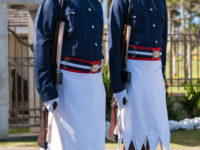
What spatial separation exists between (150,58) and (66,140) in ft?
4.01

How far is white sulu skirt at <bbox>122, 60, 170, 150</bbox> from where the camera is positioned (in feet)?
13.5

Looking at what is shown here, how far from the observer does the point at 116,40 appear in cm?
410

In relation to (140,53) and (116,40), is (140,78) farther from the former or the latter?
(116,40)

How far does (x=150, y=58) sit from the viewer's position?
4168mm

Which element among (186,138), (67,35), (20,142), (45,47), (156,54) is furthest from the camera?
(186,138)

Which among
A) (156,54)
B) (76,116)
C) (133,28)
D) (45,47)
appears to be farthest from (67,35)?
(156,54)

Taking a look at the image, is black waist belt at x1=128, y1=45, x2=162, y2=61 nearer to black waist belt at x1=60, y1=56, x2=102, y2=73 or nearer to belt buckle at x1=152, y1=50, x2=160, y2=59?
belt buckle at x1=152, y1=50, x2=160, y2=59

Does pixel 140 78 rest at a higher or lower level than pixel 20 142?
higher

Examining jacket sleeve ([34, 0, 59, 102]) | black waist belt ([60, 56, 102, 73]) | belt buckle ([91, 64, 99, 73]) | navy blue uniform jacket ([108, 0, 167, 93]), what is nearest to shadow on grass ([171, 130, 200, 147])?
navy blue uniform jacket ([108, 0, 167, 93])

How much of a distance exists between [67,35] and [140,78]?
92 centimetres

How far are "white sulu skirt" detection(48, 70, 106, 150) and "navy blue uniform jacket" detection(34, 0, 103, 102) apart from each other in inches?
5.4

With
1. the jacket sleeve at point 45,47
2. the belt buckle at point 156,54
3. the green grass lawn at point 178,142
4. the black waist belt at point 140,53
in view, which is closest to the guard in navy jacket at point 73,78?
the jacket sleeve at point 45,47

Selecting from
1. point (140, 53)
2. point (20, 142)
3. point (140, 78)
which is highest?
point (140, 53)

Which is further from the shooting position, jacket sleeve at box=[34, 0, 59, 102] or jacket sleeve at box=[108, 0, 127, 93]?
jacket sleeve at box=[108, 0, 127, 93]
